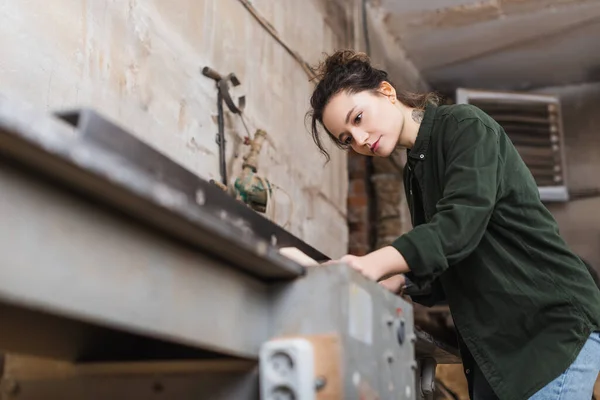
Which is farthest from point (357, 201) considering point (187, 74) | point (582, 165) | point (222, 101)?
point (187, 74)

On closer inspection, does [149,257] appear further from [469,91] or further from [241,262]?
→ [469,91]

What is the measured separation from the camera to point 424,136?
4.12ft

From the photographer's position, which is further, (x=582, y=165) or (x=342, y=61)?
(x=582, y=165)

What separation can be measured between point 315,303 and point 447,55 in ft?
9.98

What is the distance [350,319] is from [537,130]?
3.24 m

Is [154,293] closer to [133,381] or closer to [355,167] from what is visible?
[133,381]

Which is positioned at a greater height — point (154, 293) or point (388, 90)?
point (388, 90)

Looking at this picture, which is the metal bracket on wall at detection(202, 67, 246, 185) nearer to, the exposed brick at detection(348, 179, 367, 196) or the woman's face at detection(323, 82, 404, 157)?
the woman's face at detection(323, 82, 404, 157)

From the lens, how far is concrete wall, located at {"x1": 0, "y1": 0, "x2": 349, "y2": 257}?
1.14m

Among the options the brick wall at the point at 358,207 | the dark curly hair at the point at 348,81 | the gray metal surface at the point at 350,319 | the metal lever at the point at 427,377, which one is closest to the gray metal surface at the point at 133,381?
the gray metal surface at the point at 350,319

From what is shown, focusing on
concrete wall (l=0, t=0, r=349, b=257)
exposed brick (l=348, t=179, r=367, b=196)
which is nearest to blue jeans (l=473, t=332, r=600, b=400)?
concrete wall (l=0, t=0, r=349, b=257)

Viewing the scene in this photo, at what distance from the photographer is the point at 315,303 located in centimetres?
75

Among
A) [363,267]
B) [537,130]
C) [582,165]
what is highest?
[537,130]

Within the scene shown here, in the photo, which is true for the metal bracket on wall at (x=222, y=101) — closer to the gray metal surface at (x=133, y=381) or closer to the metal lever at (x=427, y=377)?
the metal lever at (x=427, y=377)
